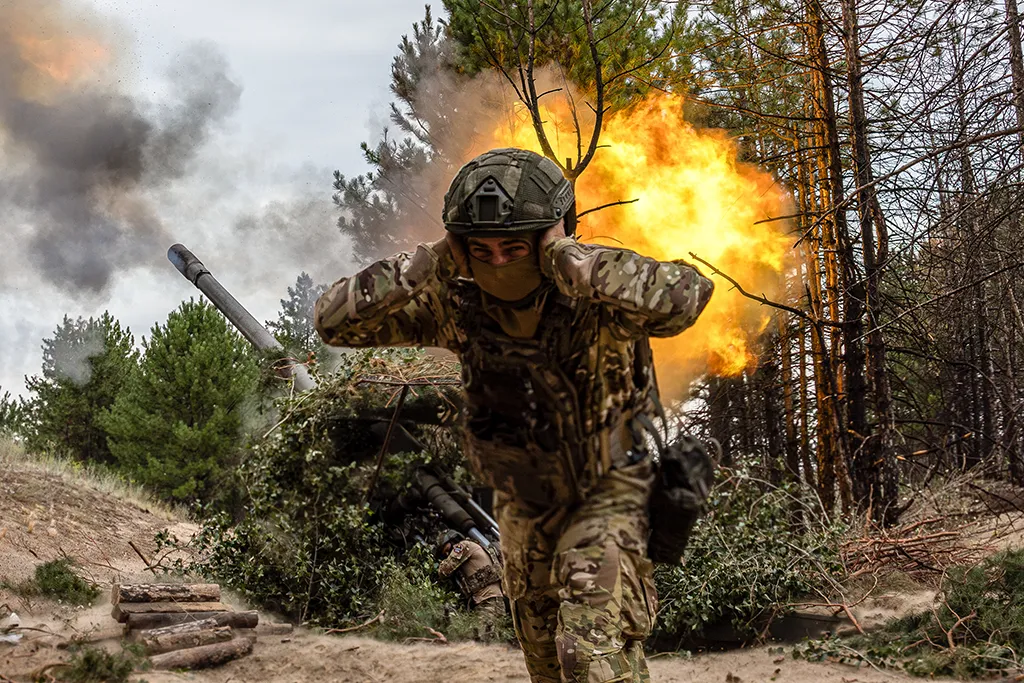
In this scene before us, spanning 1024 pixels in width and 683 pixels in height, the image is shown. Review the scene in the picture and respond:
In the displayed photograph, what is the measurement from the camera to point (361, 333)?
3582 mm

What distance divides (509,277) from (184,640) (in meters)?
4.94

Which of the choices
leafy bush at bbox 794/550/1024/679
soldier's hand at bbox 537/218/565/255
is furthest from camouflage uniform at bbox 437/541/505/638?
soldier's hand at bbox 537/218/565/255

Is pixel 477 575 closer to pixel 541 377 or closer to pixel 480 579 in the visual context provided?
pixel 480 579

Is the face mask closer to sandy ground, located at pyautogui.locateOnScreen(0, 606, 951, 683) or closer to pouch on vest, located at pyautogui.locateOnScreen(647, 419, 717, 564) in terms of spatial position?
pouch on vest, located at pyautogui.locateOnScreen(647, 419, 717, 564)

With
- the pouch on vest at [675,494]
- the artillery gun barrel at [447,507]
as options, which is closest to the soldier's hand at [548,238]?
the pouch on vest at [675,494]

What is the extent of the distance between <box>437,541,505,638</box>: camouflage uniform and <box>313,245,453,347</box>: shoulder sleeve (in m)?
5.38

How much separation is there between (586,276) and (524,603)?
4.38 feet

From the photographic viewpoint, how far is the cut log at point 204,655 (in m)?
6.87

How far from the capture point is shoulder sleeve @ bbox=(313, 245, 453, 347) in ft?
11.5

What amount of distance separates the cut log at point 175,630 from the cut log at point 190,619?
98 millimetres

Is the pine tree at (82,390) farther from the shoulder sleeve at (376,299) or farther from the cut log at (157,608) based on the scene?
the shoulder sleeve at (376,299)

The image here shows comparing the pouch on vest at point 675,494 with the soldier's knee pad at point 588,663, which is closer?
the soldier's knee pad at point 588,663

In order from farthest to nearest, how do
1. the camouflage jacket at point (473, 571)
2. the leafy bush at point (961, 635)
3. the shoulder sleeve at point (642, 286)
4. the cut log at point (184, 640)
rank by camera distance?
the camouflage jacket at point (473, 571) → the cut log at point (184, 640) → the leafy bush at point (961, 635) → the shoulder sleeve at point (642, 286)

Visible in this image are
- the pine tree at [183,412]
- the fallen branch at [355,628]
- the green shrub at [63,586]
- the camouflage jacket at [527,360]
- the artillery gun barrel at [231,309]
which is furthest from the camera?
the pine tree at [183,412]
